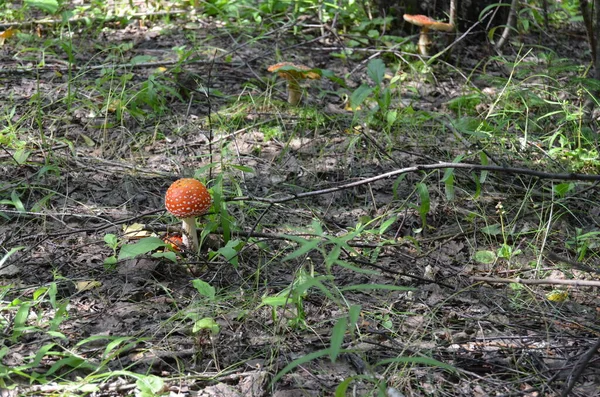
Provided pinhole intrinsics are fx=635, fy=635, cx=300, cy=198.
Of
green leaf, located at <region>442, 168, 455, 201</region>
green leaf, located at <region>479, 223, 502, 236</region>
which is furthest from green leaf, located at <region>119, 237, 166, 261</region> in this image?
green leaf, located at <region>479, 223, 502, 236</region>

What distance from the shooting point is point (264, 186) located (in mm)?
4082

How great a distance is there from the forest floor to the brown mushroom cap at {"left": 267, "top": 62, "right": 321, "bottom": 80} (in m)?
0.29

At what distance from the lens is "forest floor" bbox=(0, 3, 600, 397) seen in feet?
8.57

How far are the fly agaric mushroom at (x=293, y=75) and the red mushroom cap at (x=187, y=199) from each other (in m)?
1.67

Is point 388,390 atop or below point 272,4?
below

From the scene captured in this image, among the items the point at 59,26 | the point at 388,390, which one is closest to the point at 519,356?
the point at 388,390

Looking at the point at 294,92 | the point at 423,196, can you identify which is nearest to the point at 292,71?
the point at 294,92

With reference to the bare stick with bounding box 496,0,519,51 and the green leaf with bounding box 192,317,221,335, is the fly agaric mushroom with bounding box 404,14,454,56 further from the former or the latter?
the green leaf with bounding box 192,317,221,335

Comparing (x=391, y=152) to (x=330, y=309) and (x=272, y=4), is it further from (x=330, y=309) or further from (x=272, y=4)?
(x=272, y=4)

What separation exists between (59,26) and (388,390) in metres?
4.93

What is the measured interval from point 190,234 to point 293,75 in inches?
73.7

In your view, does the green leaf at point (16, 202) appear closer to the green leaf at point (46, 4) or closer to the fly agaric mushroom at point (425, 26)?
the green leaf at point (46, 4)

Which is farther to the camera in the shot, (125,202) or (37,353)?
(125,202)

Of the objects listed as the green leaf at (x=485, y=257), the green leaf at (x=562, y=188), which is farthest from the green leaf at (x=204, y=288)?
the green leaf at (x=562, y=188)
